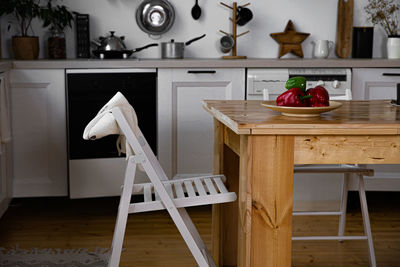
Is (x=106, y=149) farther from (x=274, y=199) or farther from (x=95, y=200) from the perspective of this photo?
(x=274, y=199)

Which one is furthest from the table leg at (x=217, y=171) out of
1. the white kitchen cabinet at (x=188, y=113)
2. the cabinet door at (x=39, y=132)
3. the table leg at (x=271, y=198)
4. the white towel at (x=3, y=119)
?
the cabinet door at (x=39, y=132)

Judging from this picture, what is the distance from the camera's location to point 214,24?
4.09 metres

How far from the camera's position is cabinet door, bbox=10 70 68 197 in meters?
3.31

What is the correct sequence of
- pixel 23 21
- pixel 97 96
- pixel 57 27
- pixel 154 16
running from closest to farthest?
pixel 97 96
pixel 23 21
pixel 57 27
pixel 154 16

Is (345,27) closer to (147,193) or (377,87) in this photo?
(377,87)

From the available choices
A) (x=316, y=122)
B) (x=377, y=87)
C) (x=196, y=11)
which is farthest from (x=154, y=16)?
(x=316, y=122)

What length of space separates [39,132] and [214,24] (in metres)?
1.63

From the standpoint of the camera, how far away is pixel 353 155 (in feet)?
5.27

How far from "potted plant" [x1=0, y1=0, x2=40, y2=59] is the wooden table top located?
2.16 meters

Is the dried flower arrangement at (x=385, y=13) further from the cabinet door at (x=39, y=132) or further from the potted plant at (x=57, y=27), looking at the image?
the cabinet door at (x=39, y=132)

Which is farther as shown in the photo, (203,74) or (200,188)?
(203,74)

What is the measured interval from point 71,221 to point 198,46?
171cm

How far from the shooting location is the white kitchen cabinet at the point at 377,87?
352 cm

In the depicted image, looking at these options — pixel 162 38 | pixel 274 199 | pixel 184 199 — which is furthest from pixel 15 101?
pixel 274 199
